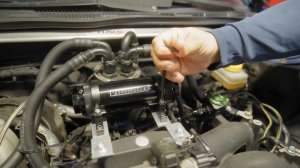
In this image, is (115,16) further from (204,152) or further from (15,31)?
(204,152)

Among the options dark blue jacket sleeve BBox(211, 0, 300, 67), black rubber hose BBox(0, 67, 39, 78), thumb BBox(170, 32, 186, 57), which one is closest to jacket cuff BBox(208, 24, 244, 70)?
dark blue jacket sleeve BBox(211, 0, 300, 67)

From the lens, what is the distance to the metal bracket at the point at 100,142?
50cm

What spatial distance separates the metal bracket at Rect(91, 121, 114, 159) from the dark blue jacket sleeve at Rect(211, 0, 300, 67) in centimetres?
39

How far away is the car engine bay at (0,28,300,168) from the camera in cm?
53

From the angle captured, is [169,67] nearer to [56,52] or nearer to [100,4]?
[56,52]

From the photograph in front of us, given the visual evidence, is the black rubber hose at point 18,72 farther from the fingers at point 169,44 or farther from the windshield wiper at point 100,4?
the fingers at point 169,44

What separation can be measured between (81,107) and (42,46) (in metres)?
0.39

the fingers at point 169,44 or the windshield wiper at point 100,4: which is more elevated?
the windshield wiper at point 100,4

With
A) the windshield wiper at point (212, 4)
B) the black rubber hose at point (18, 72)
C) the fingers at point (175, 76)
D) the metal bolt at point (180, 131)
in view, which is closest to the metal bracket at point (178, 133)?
the metal bolt at point (180, 131)

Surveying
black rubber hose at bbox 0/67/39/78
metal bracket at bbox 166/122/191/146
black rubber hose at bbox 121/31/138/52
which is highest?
black rubber hose at bbox 121/31/138/52

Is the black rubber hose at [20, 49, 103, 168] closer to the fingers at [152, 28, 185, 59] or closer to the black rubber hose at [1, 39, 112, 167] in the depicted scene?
the black rubber hose at [1, 39, 112, 167]

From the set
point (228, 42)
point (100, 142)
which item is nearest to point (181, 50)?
point (228, 42)

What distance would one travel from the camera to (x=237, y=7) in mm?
1176

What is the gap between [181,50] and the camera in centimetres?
55
